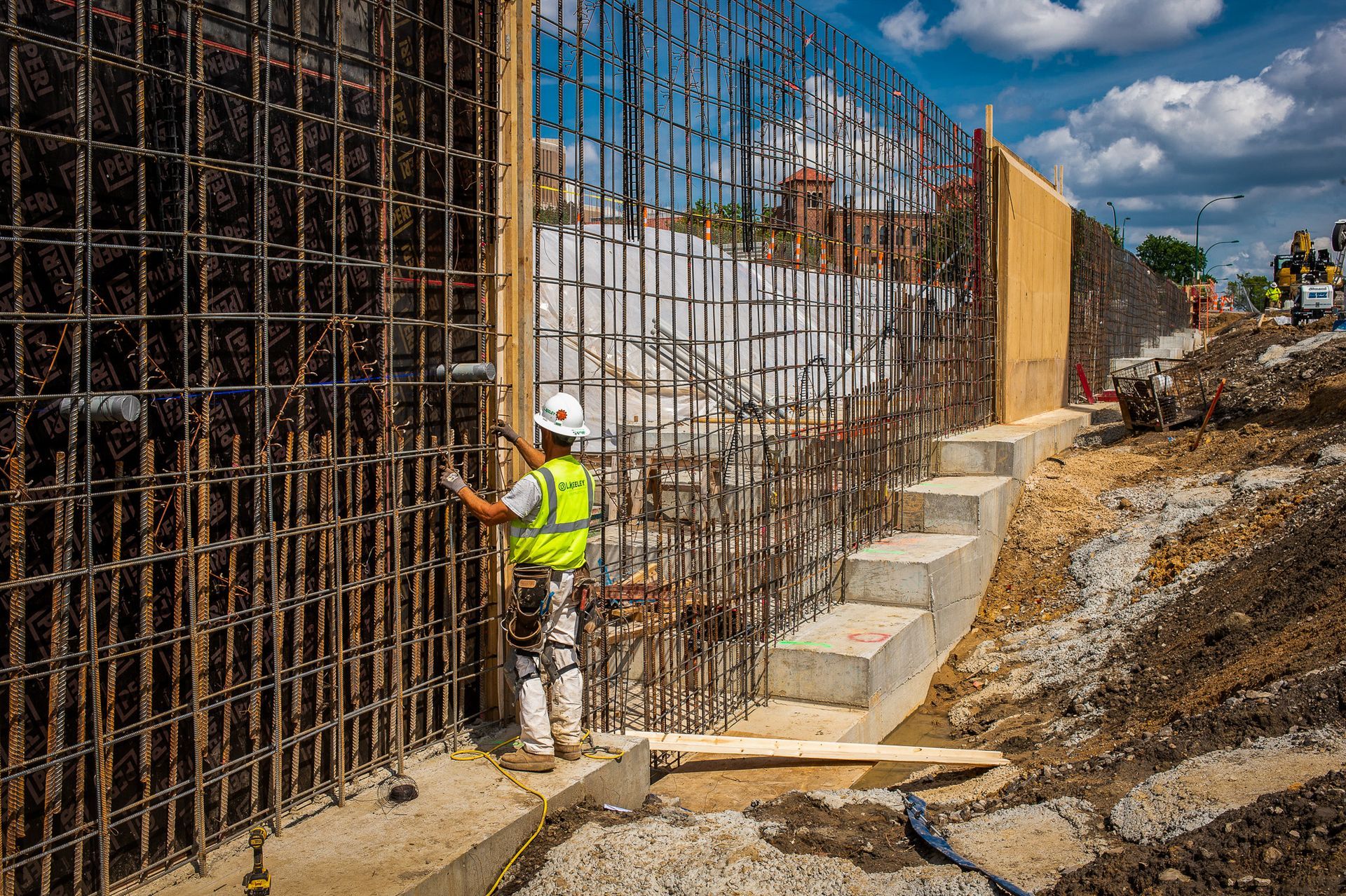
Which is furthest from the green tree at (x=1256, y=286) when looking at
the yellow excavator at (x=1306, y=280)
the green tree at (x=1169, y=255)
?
the yellow excavator at (x=1306, y=280)

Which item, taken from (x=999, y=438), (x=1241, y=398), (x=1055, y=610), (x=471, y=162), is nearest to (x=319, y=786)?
(x=471, y=162)

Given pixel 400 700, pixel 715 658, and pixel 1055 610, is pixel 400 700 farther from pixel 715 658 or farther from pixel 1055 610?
pixel 1055 610

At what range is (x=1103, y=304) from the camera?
902 inches

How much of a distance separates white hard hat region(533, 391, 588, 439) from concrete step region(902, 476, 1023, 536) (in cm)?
659

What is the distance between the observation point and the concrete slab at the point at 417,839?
3967 mm

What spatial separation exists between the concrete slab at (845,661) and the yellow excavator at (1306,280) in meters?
37.0

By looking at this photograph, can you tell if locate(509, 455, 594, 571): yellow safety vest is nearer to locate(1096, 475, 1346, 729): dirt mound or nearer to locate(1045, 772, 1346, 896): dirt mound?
locate(1045, 772, 1346, 896): dirt mound

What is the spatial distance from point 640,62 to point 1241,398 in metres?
14.9

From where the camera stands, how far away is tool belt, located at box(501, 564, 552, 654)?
508 centimetres

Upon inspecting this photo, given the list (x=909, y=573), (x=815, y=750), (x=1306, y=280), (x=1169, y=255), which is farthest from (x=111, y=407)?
(x=1169, y=255)

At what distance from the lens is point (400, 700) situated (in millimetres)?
4988

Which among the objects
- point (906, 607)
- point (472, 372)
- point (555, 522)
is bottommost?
point (906, 607)

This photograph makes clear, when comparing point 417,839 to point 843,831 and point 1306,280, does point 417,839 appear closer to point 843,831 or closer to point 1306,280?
point 843,831

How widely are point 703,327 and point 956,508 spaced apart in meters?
3.56
